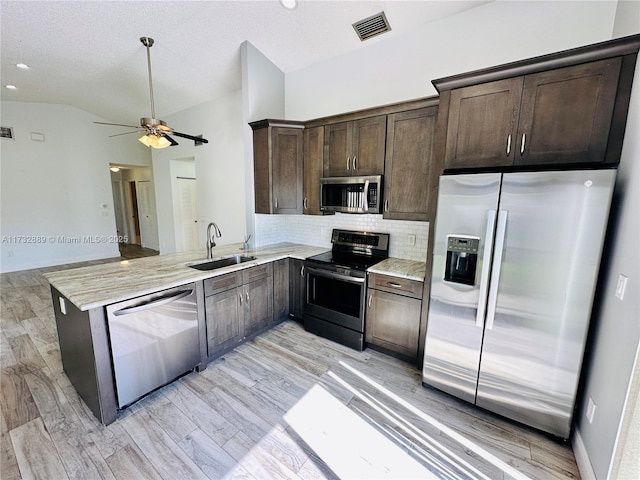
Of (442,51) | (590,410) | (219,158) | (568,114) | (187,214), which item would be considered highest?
(442,51)

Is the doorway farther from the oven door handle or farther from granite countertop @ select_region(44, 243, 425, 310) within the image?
the oven door handle

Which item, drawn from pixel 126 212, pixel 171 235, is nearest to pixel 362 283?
pixel 171 235

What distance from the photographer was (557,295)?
1613mm

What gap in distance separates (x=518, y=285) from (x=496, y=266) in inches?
6.9

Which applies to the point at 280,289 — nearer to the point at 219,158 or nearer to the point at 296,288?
the point at 296,288

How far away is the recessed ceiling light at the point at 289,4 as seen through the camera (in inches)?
99.5

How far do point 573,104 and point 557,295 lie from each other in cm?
120

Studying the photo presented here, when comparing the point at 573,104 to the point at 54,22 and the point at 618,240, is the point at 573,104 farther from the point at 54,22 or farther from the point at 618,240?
the point at 54,22

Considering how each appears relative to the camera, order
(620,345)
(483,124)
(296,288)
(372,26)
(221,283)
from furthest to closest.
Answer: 1. (296,288)
2. (372,26)
3. (221,283)
4. (483,124)
5. (620,345)

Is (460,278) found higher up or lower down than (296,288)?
higher up

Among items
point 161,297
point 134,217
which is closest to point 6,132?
point 134,217

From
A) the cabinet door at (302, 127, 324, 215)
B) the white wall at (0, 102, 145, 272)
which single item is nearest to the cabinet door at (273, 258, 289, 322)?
the cabinet door at (302, 127, 324, 215)

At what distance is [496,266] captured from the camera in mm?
1763

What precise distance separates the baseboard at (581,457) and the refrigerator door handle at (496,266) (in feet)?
2.60
